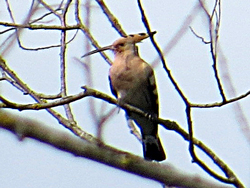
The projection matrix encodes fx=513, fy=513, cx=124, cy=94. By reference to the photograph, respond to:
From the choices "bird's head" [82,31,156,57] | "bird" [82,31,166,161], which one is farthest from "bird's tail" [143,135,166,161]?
"bird's head" [82,31,156,57]

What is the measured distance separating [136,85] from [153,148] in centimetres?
82

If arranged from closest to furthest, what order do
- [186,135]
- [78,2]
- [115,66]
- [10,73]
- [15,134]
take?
1. [15,134]
2. [186,135]
3. [10,73]
4. [78,2]
5. [115,66]

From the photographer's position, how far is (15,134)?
1167mm

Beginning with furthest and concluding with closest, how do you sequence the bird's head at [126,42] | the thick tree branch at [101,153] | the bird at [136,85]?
the bird's head at [126,42] < the bird at [136,85] < the thick tree branch at [101,153]

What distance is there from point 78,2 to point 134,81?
0.98 m

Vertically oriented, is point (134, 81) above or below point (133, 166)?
above

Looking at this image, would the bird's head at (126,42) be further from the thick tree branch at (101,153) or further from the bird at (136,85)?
the thick tree branch at (101,153)

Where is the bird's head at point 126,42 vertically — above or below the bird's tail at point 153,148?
above

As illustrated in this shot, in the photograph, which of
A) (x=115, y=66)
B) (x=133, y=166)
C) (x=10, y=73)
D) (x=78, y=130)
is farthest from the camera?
(x=115, y=66)

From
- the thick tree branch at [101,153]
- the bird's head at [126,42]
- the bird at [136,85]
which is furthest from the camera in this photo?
the bird's head at [126,42]

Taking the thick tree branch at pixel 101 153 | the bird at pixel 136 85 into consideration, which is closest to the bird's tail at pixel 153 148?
the bird at pixel 136 85

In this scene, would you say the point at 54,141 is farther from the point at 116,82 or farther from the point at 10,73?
the point at 116,82

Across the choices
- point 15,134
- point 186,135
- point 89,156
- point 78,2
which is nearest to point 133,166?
point 89,156

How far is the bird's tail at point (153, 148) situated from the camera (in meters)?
5.57
